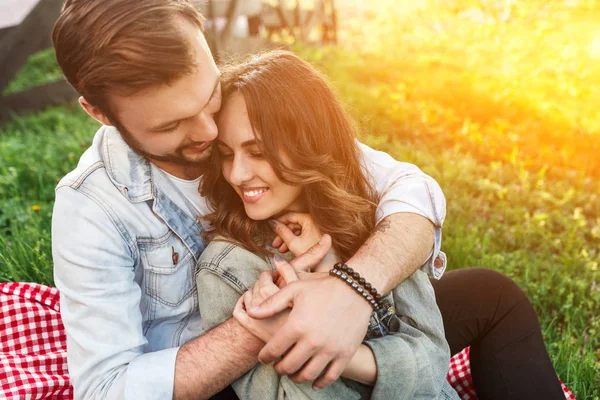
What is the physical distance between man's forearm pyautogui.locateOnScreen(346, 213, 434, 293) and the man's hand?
0.16m

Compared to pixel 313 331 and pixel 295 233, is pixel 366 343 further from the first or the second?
pixel 295 233

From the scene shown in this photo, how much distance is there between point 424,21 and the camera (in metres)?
8.91

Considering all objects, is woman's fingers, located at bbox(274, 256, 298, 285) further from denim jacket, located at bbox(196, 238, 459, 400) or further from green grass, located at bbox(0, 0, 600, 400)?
green grass, located at bbox(0, 0, 600, 400)

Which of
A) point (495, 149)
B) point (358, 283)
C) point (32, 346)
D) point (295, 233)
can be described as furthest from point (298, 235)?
point (495, 149)

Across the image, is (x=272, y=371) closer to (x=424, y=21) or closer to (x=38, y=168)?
(x=38, y=168)

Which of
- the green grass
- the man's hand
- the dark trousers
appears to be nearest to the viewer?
the man's hand

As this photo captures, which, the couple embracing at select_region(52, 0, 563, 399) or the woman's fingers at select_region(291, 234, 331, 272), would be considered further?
the woman's fingers at select_region(291, 234, 331, 272)

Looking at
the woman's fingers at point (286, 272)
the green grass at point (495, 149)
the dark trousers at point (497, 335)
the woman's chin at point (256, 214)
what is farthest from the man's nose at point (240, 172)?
the dark trousers at point (497, 335)

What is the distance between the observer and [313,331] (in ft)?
5.24

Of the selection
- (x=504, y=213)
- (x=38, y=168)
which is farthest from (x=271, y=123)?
(x=38, y=168)

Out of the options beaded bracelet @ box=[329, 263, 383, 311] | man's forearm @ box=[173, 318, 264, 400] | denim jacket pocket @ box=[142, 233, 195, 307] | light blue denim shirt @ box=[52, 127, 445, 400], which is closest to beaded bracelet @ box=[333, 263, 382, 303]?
beaded bracelet @ box=[329, 263, 383, 311]

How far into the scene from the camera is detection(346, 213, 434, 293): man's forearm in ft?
6.05

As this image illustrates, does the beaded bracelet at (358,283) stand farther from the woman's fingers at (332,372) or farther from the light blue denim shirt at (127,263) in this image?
the light blue denim shirt at (127,263)

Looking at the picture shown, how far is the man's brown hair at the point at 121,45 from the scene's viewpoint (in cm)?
174
